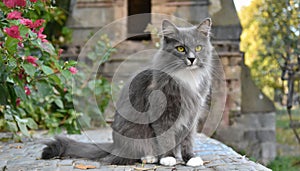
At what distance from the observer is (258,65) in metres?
9.09

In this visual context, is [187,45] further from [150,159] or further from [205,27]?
[150,159]

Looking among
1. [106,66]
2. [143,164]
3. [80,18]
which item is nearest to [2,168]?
A: [143,164]

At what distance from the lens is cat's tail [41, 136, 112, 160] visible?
8.48ft

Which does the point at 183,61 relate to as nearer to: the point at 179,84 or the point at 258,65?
the point at 179,84

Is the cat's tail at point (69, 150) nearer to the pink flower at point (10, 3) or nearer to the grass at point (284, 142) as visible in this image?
the pink flower at point (10, 3)

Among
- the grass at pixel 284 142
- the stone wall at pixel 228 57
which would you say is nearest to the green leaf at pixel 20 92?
the stone wall at pixel 228 57

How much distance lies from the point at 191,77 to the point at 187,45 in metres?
0.24

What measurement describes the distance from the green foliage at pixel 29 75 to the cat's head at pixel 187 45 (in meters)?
0.84

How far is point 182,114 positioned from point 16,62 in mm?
1327

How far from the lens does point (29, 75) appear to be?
107 inches

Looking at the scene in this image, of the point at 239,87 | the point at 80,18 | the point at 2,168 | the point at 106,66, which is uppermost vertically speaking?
the point at 80,18

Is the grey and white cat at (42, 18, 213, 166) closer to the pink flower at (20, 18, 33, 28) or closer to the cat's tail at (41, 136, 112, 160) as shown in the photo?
the cat's tail at (41, 136, 112, 160)

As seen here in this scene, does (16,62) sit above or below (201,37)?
below

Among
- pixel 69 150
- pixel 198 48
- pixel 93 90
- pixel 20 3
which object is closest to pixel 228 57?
pixel 93 90
